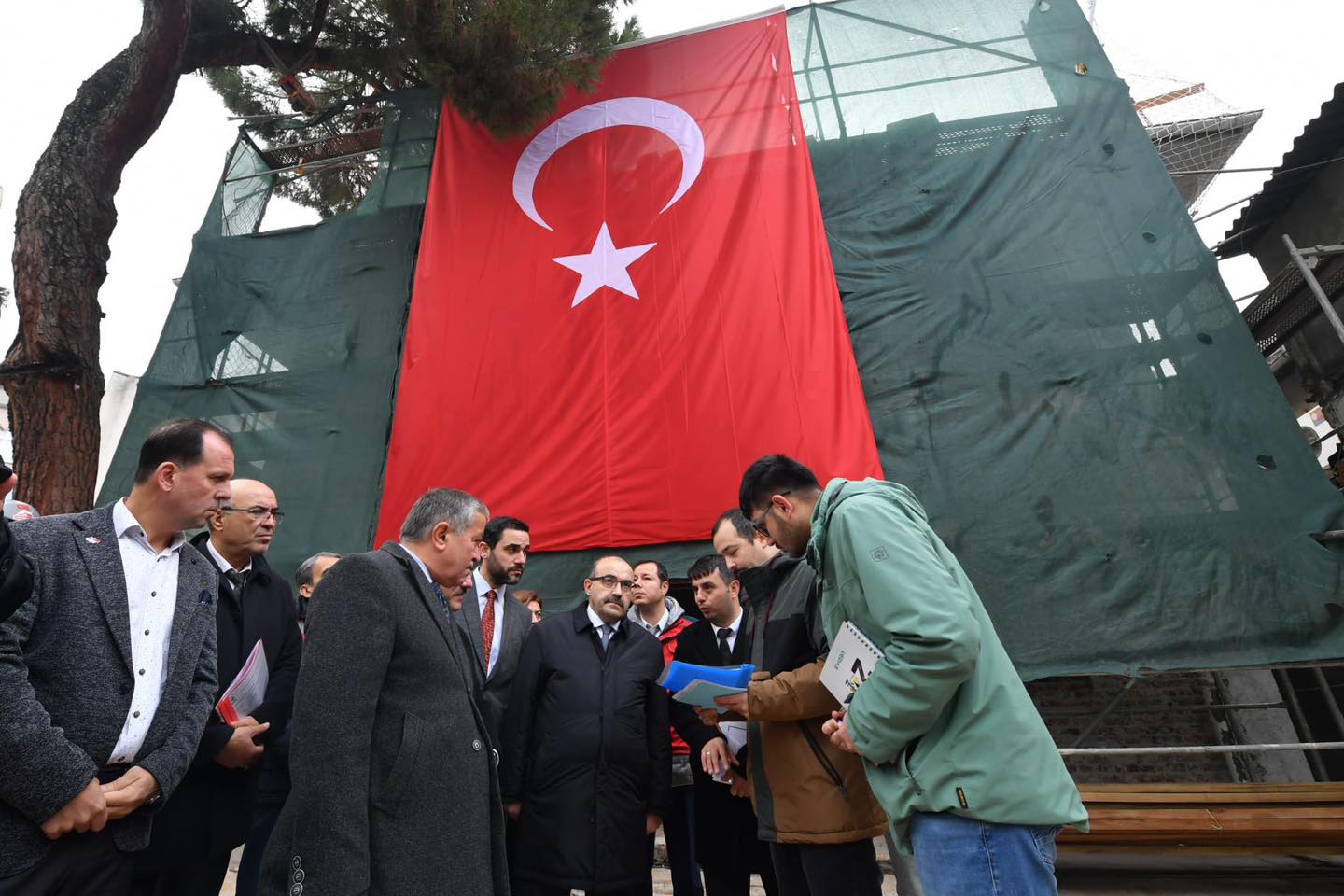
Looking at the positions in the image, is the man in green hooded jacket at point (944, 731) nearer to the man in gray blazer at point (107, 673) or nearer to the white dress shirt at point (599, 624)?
the white dress shirt at point (599, 624)

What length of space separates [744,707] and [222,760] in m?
1.35

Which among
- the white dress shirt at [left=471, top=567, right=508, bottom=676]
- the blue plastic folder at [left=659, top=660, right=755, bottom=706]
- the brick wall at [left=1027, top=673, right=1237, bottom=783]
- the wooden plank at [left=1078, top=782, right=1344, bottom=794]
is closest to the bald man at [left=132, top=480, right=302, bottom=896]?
the white dress shirt at [left=471, top=567, right=508, bottom=676]

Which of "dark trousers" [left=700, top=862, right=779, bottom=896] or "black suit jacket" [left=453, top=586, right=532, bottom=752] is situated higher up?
"black suit jacket" [left=453, top=586, right=532, bottom=752]

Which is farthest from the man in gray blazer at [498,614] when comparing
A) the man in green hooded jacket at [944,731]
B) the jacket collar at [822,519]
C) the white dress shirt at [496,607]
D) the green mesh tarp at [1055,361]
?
the man in green hooded jacket at [944,731]

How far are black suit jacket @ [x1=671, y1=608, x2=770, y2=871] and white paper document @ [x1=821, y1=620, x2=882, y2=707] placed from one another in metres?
0.94

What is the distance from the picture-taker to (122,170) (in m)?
4.35

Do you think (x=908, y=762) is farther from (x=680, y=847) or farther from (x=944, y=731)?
(x=680, y=847)

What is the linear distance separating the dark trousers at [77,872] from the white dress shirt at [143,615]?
0.15m

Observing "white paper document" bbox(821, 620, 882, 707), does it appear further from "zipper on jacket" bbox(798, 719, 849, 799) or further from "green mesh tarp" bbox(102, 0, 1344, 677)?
"green mesh tarp" bbox(102, 0, 1344, 677)

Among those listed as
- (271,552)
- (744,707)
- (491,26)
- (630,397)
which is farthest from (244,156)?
(744,707)

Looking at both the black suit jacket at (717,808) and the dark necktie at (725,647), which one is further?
the dark necktie at (725,647)

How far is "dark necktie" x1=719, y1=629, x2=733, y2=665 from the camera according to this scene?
271 centimetres

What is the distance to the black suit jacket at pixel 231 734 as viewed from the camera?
1662 millimetres

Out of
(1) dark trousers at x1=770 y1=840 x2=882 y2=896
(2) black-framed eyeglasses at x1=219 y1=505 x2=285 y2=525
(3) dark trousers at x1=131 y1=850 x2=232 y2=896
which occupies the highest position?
(2) black-framed eyeglasses at x1=219 y1=505 x2=285 y2=525
